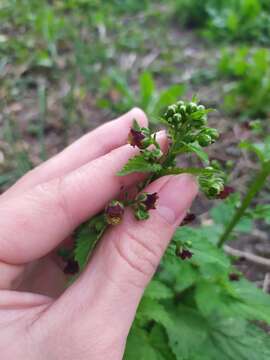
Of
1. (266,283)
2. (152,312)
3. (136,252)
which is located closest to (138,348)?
(152,312)

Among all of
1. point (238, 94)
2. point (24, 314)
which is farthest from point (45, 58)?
point (24, 314)

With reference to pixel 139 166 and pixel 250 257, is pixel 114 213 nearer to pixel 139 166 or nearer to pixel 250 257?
pixel 139 166

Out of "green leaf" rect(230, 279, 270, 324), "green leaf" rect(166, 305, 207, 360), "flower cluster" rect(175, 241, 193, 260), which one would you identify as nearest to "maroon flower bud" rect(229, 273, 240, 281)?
"green leaf" rect(230, 279, 270, 324)

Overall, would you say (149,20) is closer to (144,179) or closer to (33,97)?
(33,97)

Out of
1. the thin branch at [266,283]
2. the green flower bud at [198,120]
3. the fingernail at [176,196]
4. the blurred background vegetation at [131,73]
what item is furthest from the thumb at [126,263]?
the thin branch at [266,283]

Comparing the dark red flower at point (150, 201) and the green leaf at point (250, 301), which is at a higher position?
the dark red flower at point (150, 201)

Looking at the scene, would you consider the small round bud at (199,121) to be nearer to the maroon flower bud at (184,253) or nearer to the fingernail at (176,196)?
the fingernail at (176,196)
